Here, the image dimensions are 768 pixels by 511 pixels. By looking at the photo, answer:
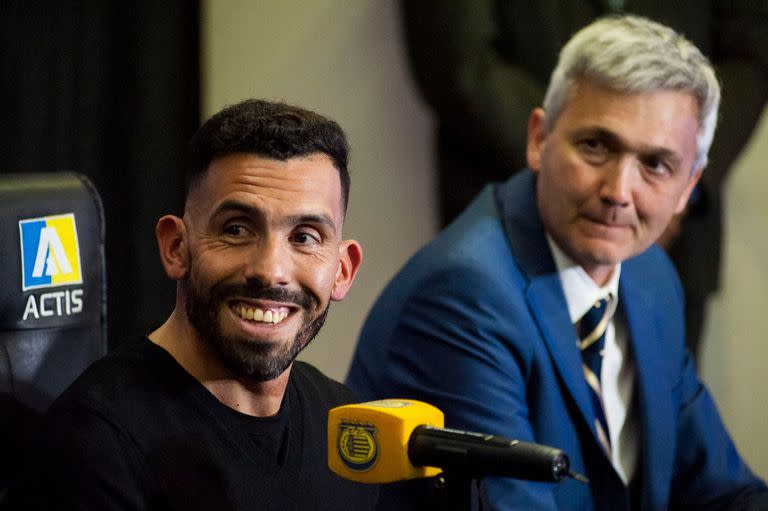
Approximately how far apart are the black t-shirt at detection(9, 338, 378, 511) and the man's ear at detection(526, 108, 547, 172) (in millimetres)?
823

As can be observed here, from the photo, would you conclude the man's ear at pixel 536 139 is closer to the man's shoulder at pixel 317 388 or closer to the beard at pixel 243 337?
the man's shoulder at pixel 317 388

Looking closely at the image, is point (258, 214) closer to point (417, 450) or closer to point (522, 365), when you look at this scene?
point (417, 450)

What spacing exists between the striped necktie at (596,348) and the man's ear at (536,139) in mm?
245

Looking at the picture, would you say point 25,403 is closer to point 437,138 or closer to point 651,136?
point 651,136


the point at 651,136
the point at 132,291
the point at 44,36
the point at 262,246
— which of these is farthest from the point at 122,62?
the point at 262,246

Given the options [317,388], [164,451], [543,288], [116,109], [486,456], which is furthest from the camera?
[116,109]

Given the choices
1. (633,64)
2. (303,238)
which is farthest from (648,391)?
(303,238)

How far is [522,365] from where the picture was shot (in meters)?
1.85

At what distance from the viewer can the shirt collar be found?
6.43 ft

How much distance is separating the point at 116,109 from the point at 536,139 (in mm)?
1140

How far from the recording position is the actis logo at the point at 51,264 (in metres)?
1.51

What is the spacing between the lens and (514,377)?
1812mm

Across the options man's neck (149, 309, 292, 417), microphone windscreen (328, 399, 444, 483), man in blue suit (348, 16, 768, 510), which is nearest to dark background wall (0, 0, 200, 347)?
man in blue suit (348, 16, 768, 510)

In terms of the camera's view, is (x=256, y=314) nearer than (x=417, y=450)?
No
